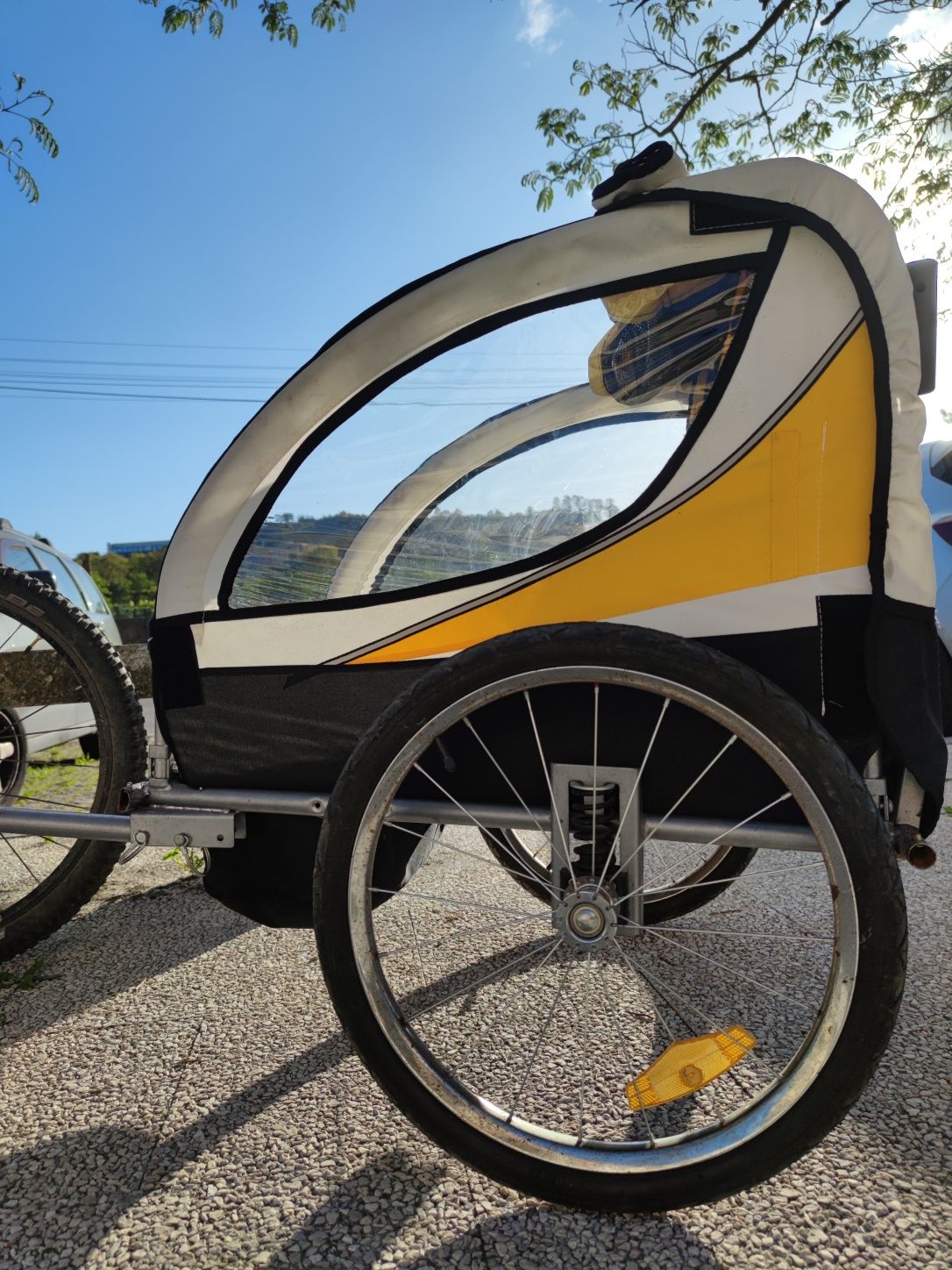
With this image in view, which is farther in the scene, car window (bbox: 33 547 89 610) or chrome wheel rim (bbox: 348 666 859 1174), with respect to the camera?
car window (bbox: 33 547 89 610)

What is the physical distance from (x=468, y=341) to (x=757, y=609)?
0.78 m

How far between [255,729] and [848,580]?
3.94 feet

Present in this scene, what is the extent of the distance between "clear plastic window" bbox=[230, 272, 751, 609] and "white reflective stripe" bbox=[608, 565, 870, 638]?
0.24 meters

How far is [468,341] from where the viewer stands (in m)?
1.61

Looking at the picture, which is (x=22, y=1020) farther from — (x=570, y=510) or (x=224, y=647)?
(x=570, y=510)

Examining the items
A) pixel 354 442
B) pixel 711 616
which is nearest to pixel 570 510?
pixel 711 616

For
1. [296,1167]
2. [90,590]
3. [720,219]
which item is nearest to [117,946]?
[296,1167]

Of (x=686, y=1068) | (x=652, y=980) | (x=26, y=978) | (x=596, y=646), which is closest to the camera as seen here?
(x=596, y=646)

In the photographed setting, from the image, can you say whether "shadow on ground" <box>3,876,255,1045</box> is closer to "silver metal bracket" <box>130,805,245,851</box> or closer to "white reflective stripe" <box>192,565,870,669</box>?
"silver metal bracket" <box>130,805,245,851</box>

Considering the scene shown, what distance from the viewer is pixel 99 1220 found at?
127 centimetres

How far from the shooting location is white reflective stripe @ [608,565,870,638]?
4.52 ft

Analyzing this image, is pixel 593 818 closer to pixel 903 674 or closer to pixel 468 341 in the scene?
pixel 903 674

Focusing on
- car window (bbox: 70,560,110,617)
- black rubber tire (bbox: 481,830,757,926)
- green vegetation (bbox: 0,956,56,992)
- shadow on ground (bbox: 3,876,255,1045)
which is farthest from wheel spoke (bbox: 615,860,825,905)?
car window (bbox: 70,560,110,617)

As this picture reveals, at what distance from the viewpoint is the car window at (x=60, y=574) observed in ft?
16.2
